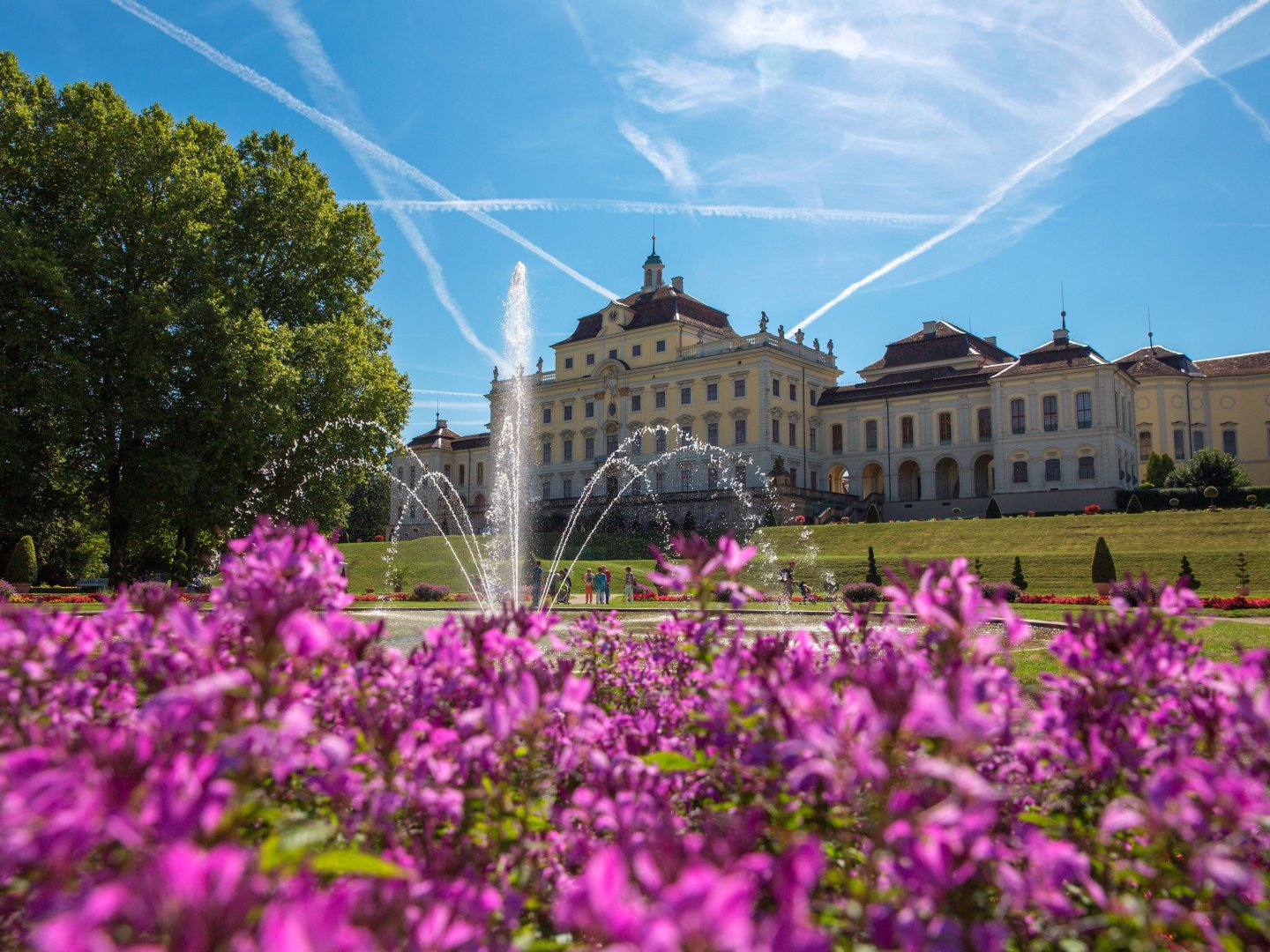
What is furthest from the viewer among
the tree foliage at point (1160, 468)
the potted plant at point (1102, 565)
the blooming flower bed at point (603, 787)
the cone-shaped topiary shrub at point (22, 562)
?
the tree foliage at point (1160, 468)

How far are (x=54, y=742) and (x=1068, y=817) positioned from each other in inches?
99.3

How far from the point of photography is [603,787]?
7.93ft

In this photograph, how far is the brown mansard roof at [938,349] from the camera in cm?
6206

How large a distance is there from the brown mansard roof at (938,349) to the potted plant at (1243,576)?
36021mm

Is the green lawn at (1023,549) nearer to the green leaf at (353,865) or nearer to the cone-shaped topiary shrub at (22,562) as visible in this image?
the cone-shaped topiary shrub at (22,562)

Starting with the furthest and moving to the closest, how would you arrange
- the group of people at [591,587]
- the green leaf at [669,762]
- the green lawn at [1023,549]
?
the green lawn at [1023,549] → the group of people at [591,587] → the green leaf at [669,762]

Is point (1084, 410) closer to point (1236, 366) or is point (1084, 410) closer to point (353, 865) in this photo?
point (1236, 366)

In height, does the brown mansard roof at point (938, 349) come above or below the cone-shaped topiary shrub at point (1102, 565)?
above

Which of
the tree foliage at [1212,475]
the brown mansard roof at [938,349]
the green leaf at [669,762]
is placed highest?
the brown mansard roof at [938,349]

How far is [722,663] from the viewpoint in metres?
2.55

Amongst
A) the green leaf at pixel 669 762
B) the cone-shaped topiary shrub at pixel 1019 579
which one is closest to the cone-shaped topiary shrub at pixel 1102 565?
the cone-shaped topiary shrub at pixel 1019 579

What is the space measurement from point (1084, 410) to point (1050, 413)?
5.78ft

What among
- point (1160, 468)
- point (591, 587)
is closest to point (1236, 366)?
point (1160, 468)

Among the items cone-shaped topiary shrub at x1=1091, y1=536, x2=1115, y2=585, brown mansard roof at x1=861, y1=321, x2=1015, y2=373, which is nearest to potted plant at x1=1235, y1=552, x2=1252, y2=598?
cone-shaped topiary shrub at x1=1091, y1=536, x2=1115, y2=585
